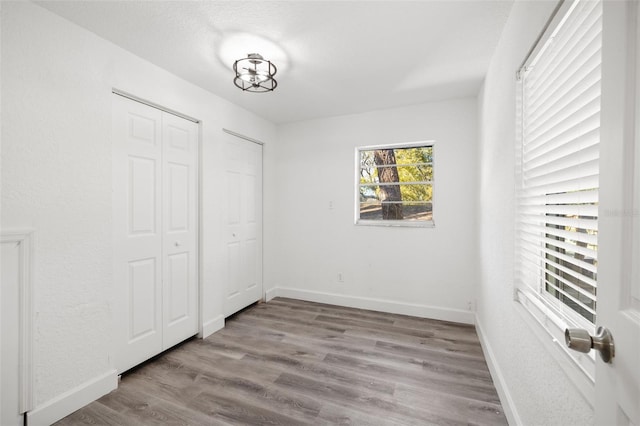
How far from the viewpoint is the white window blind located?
90 centimetres

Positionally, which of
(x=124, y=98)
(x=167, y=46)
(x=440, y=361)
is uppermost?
(x=167, y=46)

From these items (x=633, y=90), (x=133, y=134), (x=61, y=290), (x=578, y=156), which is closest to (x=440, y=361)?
(x=578, y=156)

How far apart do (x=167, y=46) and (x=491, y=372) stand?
11.5ft

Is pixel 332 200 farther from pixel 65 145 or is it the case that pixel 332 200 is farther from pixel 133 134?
pixel 65 145

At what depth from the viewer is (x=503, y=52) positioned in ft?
6.29

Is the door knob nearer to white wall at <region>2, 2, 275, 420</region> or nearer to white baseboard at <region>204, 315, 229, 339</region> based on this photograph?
white wall at <region>2, 2, 275, 420</region>

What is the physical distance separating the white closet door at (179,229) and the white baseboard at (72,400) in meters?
0.51

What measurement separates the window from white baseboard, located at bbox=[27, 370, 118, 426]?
2.85 meters

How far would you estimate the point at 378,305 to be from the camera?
3537 millimetres

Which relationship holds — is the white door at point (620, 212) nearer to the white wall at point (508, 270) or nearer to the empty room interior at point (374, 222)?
the empty room interior at point (374, 222)

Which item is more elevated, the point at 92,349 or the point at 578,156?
the point at 578,156

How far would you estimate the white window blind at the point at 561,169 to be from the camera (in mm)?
895

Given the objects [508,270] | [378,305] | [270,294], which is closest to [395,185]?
[378,305]

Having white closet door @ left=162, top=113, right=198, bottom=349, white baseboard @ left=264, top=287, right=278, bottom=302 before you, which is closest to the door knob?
white closet door @ left=162, top=113, right=198, bottom=349
